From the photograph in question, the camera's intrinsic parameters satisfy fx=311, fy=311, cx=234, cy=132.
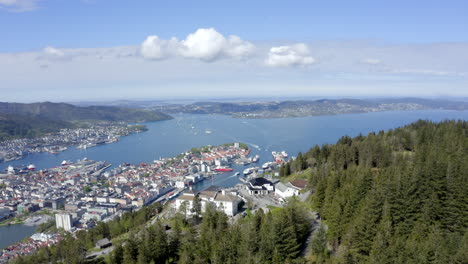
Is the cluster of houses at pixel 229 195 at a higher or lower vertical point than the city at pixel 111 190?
higher

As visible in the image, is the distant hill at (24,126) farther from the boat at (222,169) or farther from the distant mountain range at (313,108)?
the distant mountain range at (313,108)

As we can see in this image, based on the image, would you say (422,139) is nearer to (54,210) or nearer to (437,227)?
(437,227)

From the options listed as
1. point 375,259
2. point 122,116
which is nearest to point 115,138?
point 122,116

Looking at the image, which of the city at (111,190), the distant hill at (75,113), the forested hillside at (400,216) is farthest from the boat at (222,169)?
the distant hill at (75,113)

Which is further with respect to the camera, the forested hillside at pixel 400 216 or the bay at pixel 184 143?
the bay at pixel 184 143

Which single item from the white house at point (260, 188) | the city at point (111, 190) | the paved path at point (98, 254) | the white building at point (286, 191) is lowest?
the city at point (111, 190)

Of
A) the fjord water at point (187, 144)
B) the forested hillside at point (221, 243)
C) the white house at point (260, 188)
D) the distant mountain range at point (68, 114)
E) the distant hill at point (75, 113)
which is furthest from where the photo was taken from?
the distant hill at point (75, 113)

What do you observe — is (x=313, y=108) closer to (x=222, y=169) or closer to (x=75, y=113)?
(x=75, y=113)

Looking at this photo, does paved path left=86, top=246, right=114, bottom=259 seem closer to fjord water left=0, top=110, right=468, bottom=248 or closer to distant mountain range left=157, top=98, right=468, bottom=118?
fjord water left=0, top=110, right=468, bottom=248

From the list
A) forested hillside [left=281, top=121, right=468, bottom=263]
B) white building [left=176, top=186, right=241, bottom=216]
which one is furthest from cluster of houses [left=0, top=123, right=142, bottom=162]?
forested hillside [left=281, top=121, right=468, bottom=263]

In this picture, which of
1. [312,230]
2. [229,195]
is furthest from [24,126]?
[312,230]
